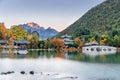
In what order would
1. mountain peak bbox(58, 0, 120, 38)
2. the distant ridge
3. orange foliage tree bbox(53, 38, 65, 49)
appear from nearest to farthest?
orange foliage tree bbox(53, 38, 65, 49), the distant ridge, mountain peak bbox(58, 0, 120, 38)

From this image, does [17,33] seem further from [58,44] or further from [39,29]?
[39,29]

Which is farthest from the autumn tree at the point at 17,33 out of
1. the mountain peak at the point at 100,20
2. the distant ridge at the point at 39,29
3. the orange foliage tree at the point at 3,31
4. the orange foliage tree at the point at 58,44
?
the mountain peak at the point at 100,20

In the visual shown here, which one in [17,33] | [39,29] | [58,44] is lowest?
[58,44]

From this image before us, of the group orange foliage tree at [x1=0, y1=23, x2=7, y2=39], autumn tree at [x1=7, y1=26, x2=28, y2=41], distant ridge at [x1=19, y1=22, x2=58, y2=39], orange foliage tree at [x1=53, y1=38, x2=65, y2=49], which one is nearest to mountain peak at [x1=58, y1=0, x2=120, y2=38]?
distant ridge at [x1=19, y1=22, x2=58, y2=39]

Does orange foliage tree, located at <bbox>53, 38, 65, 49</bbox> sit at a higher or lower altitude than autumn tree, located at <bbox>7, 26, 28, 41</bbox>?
lower

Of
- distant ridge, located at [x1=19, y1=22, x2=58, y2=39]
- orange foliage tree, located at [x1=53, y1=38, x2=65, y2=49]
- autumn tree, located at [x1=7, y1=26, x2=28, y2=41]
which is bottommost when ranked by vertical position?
orange foliage tree, located at [x1=53, y1=38, x2=65, y2=49]

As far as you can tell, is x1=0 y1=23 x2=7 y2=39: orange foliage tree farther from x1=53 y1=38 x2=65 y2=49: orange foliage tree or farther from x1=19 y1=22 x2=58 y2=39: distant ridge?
x1=53 y1=38 x2=65 y2=49: orange foliage tree

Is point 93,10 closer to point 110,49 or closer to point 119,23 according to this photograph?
point 119,23

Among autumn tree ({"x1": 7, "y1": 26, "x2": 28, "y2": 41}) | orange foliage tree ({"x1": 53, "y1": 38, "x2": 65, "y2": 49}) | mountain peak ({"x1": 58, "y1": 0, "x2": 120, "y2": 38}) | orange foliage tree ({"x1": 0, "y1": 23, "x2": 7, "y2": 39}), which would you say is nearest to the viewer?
orange foliage tree ({"x1": 53, "y1": 38, "x2": 65, "y2": 49})

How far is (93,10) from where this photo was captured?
27.7 meters

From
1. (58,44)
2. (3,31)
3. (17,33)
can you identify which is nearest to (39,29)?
(17,33)

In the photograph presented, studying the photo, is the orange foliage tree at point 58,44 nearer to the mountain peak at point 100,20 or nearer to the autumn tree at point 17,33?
the autumn tree at point 17,33

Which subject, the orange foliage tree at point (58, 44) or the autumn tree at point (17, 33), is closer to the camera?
the orange foliage tree at point (58, 44)

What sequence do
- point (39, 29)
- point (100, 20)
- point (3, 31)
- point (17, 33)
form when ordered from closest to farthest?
1. point (3, 31)
2. point (17, 33)
3. point (39, 29)
4. point (100, 20)
